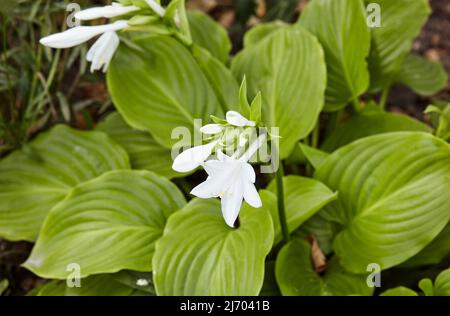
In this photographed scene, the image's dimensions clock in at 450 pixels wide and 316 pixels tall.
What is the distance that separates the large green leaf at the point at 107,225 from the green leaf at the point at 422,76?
1132mm

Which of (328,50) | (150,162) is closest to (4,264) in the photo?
(150,162)

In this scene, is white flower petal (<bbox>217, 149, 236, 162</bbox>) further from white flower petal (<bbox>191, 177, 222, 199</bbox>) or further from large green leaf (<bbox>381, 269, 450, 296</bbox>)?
large green leaf (<bbox>381, 269, 450, 296</bbox>)

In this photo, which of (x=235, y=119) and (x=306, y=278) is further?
(x=306, y=278)

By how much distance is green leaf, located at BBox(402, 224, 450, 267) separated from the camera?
176 cm

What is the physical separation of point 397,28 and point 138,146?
1025 mm

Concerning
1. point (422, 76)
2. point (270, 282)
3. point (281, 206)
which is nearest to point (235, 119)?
point (281, 206)

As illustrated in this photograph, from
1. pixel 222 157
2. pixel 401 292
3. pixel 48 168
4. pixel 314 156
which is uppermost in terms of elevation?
pixel 222 157

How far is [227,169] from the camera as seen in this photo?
1263 millimetres

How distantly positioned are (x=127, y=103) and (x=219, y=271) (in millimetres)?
716

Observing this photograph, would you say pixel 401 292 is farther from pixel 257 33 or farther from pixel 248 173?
pixel 257 33

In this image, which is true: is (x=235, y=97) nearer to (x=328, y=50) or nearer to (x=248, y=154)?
(x=328, y=50)

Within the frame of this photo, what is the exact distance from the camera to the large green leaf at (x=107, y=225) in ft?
5.86

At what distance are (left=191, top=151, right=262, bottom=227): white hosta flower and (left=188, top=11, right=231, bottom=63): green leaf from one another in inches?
42.0

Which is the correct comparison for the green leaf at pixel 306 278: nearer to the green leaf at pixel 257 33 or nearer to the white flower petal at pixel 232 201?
the white flower petal at pixel 232 201
